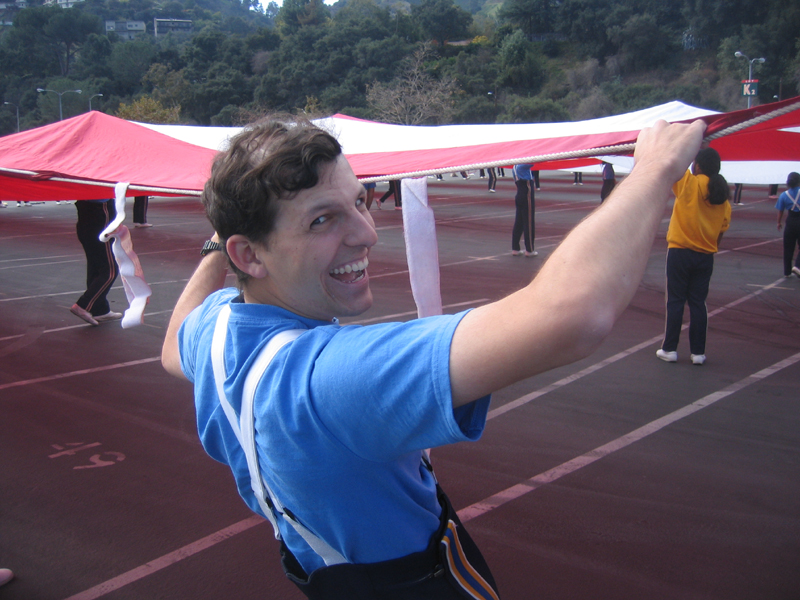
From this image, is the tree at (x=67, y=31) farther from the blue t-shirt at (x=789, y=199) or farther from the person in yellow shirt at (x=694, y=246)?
the person in yellow shirt at (x=694, y=246)

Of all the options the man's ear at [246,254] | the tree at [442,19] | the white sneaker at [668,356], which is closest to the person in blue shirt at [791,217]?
the white sneaker at [668,356]

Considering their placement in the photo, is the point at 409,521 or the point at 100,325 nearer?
the point at 409,521

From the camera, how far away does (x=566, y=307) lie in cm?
85

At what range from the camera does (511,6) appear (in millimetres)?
79875

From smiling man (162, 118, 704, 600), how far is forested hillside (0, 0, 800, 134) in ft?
169

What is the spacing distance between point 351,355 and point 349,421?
0.11 metres

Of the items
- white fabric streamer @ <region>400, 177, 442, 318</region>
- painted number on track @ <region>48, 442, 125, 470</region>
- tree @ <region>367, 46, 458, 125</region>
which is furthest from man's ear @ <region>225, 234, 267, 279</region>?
tree @ <region>367, 46, 458, 125</region>

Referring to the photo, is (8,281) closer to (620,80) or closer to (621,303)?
(621,303)

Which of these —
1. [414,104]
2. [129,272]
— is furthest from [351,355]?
[414,104]

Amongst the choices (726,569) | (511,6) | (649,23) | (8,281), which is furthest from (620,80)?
(726,569)

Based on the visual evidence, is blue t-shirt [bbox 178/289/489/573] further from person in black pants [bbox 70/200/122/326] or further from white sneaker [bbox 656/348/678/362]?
person in black pants [bbox 70/200/122/326]

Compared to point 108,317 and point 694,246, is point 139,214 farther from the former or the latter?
point 694,246

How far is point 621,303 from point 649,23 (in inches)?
2990

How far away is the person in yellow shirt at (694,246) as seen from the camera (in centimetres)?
598
